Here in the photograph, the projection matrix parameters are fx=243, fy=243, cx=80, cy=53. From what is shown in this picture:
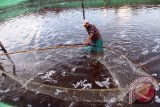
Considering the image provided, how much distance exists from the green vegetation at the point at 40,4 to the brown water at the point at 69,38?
6.90 ft

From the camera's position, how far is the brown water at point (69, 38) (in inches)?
449

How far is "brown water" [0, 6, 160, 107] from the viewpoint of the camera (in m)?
11.4

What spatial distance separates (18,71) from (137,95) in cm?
714

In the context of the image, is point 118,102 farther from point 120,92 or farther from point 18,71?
point 18,71

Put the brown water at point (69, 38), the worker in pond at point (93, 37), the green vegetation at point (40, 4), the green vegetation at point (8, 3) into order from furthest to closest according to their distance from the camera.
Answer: the green vegetation at point (8, 3) → the green vegetation at point (40, 4) → the worker in pond at point (93, 37) → the brown water at point (69, 38)

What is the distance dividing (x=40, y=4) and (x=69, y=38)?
16130 mm

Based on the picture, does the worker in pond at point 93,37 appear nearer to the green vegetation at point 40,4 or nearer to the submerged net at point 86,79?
the submerged net at point 86,79

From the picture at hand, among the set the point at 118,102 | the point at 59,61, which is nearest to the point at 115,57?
the point at 59,61

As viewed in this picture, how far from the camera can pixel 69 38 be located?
1717 cm

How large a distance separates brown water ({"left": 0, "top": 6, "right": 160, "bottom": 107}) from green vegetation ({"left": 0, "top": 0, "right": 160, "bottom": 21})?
6.90ft

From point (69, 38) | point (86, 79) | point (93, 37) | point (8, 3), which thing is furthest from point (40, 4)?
point (86, 79)

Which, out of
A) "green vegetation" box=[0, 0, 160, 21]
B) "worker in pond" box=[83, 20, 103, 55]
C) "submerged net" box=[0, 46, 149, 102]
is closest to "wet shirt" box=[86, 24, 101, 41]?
"worker in pond" box=[83, 20, 103, 55]

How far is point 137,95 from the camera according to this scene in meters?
9.22

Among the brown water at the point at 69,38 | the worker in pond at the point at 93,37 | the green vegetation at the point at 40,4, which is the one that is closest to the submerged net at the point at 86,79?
the brown water at the point at 69,38
